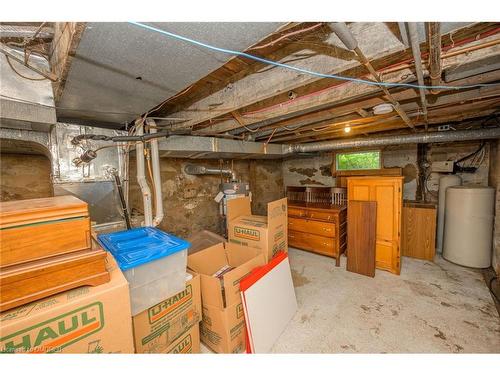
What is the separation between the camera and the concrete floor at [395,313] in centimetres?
168

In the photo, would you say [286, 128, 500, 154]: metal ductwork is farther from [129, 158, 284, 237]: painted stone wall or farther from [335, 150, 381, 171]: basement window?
[129, 158, 284, 237]: painted stone wall

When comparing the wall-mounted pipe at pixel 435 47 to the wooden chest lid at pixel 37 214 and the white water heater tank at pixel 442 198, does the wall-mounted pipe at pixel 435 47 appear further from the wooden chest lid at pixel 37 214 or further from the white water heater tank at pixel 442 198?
the white water heater tank at pixel 442 198

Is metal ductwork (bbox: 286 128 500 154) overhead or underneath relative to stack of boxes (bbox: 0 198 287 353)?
overhead

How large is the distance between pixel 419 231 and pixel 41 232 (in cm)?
422

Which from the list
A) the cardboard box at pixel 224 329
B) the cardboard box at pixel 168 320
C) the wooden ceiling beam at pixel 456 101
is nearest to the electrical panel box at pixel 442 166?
the wooden ceiling beam at pixel 456 101

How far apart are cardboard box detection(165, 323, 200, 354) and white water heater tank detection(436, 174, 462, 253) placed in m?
4.03

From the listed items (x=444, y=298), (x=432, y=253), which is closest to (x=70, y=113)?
(x=444, y=298)

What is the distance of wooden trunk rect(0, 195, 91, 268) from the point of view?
74 centimetres

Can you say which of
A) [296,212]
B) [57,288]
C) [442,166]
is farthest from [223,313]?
[442,166]

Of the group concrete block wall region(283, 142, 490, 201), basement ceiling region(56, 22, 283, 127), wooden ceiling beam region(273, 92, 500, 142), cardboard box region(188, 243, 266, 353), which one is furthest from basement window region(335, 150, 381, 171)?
basement ceiling region(56, 22, 283, 127)

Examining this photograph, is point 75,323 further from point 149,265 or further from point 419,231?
point 419,231

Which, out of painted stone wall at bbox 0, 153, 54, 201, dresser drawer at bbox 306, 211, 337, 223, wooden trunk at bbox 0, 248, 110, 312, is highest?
painted stone wall at bbox 0, 153, 54, 201

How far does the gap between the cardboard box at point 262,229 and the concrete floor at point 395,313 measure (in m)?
0.70

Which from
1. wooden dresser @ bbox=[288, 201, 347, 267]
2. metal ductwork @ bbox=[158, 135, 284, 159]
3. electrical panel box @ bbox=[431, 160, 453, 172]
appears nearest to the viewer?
metal ductwork @ bbox=[158, 135, 284, 159]
